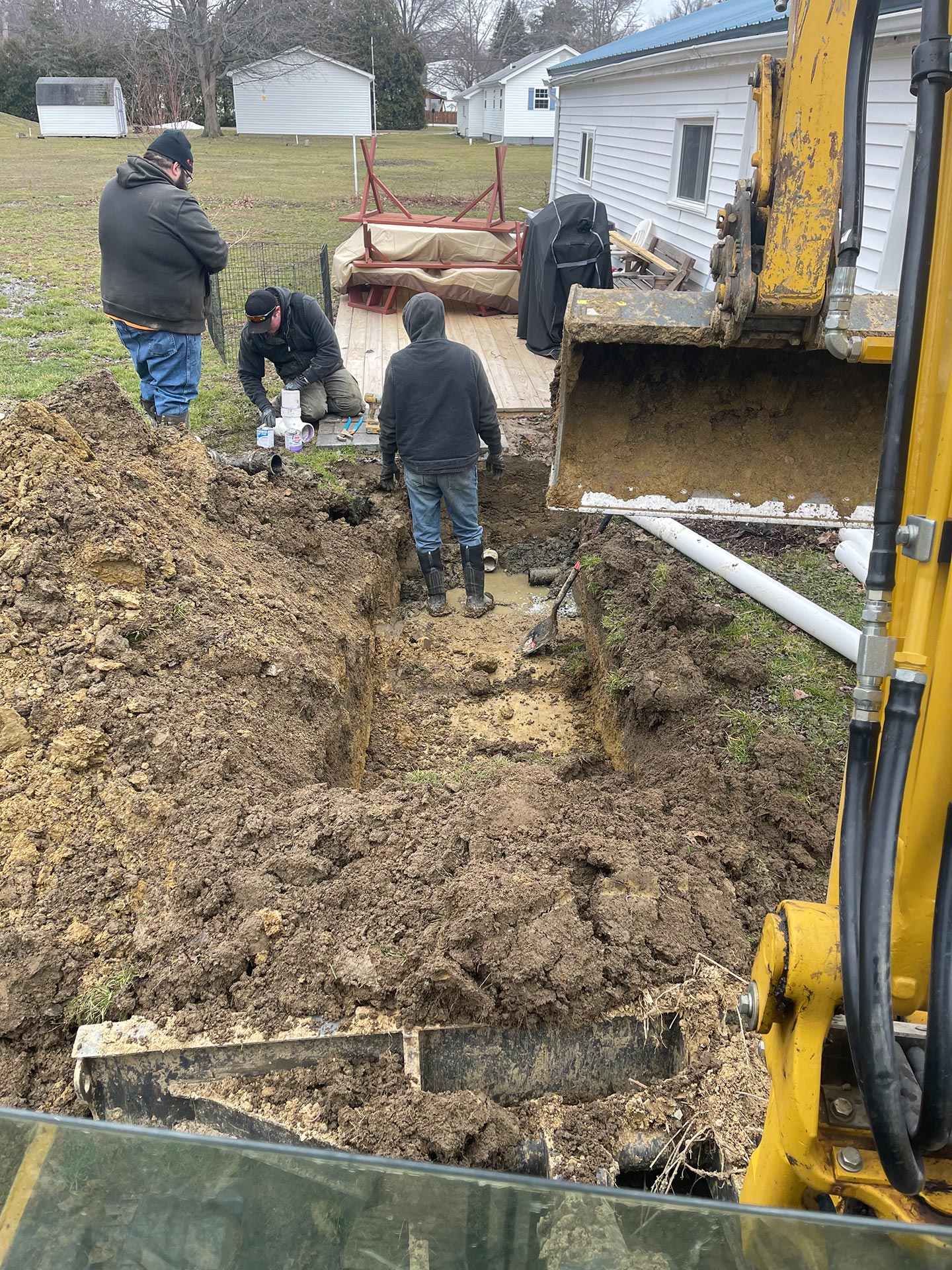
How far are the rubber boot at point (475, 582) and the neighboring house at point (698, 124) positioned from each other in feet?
12.4

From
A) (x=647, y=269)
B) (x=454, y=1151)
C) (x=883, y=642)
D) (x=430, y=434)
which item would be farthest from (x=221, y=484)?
(x=647, y=269)

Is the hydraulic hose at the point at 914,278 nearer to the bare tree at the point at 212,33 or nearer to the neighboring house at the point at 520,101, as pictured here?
the bare tree at the point at 212,33

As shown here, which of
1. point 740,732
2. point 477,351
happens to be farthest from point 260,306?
point 740,732

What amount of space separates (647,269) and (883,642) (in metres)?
12.5

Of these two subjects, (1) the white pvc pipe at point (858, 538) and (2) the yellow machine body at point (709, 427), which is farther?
(1) the white pvc pipe at point (858, 538)

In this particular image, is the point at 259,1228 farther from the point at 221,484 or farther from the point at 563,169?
the point at 563,169

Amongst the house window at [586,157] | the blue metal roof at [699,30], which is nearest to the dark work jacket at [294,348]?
the blue metal roof at [699,30]

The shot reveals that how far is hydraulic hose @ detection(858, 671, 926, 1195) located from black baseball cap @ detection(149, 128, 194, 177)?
6.74 meters

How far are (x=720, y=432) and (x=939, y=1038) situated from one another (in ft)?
10.6

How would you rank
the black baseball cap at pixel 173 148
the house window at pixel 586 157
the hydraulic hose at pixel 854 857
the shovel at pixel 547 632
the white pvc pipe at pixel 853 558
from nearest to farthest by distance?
the hydraulic hose at pixel 854 857
the white pvc pipe at pixel 853 558
the shovel at pixel 547 632
the black baseball cap at pixel 173 148
the house window at pixel 586 157

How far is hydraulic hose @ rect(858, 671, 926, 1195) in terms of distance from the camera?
129 cm

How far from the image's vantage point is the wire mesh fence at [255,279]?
1095cm

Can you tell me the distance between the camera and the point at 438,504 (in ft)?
21.0

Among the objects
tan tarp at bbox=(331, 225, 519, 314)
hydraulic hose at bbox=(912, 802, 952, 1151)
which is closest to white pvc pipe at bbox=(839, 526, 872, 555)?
hydraulic hose at bbox=(912, 802, 952, 1151)
